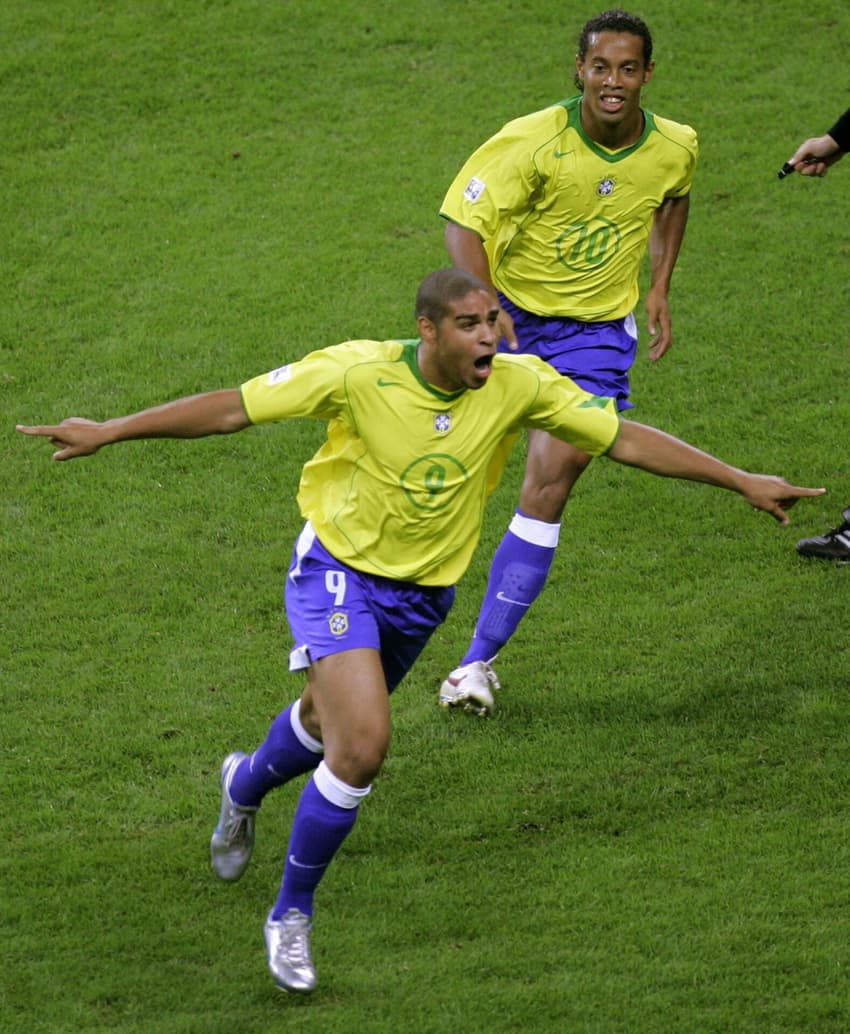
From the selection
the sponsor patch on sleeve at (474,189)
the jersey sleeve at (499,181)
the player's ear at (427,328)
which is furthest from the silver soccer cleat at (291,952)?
the sponsor patch on sleeve at (474,189)

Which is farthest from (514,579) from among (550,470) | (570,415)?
(570,415)

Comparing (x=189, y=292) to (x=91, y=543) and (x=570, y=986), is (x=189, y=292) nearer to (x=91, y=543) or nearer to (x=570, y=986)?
(x=91, y=543)

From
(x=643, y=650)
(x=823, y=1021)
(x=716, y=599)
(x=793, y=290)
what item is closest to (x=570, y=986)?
(x=823, y=1021)

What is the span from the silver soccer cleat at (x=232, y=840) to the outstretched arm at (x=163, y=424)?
1308 mm

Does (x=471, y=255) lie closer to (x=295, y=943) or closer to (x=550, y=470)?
(x=550, y=470)

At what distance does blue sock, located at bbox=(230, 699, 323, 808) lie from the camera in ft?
17.5

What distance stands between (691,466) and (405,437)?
92 cm

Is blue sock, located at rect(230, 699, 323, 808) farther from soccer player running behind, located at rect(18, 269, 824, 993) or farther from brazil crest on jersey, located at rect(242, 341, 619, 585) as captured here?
brazil crest on jersey, located at rect(242, 341, 619, 585)

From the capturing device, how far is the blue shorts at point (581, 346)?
6609mm

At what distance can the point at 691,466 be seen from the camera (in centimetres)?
518

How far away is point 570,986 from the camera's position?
489cm

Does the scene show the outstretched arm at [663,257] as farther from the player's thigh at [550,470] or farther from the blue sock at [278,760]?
the blue sock at [278,760]

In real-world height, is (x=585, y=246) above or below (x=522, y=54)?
above

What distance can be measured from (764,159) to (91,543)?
5.71 meters
